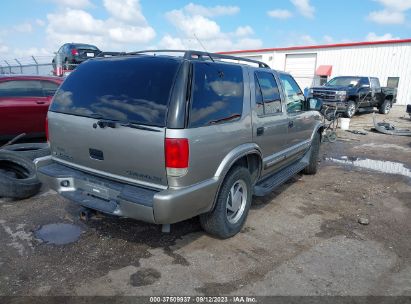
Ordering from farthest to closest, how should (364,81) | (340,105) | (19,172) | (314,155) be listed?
(364,81), (340,105), (314,155), (19,172)

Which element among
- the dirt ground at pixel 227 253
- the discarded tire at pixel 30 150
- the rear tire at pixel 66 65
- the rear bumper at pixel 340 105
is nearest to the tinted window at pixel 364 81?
the rear bumper at pixel 340 105

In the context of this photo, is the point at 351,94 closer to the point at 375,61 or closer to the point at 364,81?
the point at 364,81

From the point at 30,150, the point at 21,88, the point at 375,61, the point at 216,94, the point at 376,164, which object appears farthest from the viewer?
the point at 375,61

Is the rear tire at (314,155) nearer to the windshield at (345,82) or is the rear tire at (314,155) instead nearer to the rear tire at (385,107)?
the windshield at (345,82)

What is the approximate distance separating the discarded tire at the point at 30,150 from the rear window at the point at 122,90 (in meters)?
2.23

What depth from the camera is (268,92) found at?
4379 mm

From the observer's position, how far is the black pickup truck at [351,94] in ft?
49.6

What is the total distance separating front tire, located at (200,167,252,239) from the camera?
3.59 m

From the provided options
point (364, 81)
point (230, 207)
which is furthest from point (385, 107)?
point (230, 207)

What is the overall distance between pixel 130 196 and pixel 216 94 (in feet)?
4.22

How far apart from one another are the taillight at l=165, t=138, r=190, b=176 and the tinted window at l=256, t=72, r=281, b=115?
1.44 meters

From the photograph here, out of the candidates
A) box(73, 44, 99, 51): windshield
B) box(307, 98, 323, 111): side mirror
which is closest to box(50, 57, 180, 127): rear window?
box(307, 98, 323, 111): side mirror

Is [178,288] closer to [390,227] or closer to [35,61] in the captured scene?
[390,227]

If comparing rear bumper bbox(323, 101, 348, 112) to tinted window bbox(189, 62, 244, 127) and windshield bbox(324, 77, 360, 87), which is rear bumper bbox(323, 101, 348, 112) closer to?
windshield bbox(324, 77, 360, 87)
